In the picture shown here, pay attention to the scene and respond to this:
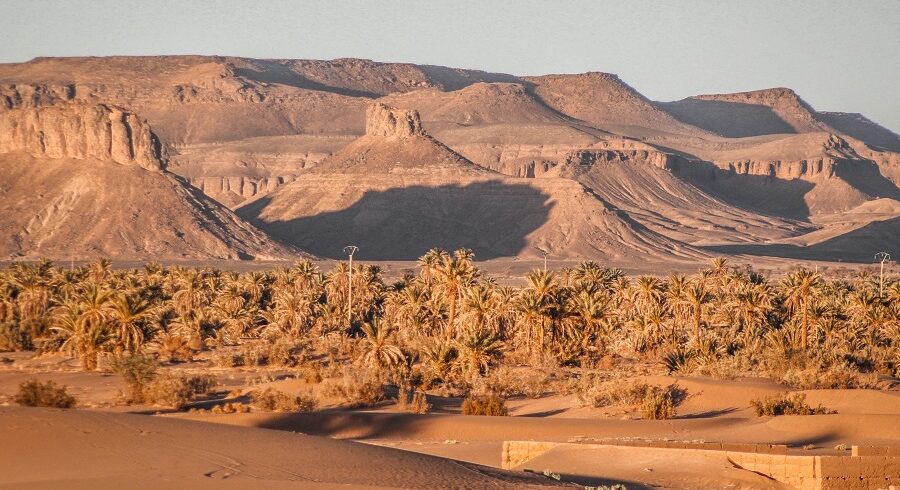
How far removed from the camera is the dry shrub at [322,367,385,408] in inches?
1713

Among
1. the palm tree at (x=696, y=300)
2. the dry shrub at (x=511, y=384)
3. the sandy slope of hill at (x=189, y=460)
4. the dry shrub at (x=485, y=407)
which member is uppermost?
the sandy slope of hill at (x=189, y=460)

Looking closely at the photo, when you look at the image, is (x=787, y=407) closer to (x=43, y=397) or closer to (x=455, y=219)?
(x=43, y=397)

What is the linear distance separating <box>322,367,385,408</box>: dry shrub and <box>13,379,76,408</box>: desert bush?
32.9 feet

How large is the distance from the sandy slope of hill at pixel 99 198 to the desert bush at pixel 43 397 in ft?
359

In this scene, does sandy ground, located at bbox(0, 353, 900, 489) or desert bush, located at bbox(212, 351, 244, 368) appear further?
desert bush, located at bbox(212, 351, 244, 368)

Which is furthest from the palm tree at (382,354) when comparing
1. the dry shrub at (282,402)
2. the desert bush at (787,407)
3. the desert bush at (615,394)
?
the desert bush at (787,407)

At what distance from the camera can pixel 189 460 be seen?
20344 millimetres

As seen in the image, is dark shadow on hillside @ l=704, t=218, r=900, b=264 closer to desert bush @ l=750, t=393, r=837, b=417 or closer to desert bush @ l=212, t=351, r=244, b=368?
desert bush @ l=212, t=351, r=244, b=368

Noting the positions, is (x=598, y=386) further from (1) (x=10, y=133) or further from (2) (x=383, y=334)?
(1) (x=10, y=133)

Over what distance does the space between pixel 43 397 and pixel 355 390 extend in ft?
36.1

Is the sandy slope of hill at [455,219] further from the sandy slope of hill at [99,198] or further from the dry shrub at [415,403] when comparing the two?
the dry shrub at [415,403]

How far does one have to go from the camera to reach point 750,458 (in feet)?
85.8

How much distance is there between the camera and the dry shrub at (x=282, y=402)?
40.6m

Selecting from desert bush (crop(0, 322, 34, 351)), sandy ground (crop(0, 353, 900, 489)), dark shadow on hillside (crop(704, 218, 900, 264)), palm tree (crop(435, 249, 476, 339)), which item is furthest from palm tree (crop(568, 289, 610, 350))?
dark shadow on hillside (crop(704, 218, 900, 264))
